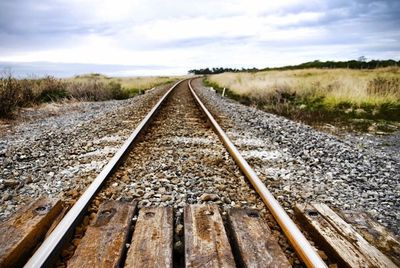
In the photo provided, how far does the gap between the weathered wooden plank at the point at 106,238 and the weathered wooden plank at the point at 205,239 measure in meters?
0.42

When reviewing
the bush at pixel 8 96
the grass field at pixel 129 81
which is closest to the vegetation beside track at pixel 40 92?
the bush at pixel 8 96

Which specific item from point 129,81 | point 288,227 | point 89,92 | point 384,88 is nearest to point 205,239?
point 288,227

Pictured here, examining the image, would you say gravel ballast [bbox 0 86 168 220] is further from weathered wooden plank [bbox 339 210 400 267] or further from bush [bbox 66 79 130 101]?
bush [bbox 66 79 130 101]

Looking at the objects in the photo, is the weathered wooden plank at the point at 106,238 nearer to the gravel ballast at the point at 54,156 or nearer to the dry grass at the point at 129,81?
the gravel ballast at the point at 54,156

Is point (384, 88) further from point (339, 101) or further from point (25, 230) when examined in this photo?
point (25, 230)

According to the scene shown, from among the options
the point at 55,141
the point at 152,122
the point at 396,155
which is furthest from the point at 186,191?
the point at 396,155

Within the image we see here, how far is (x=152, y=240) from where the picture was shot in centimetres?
215

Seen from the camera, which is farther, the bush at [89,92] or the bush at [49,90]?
the bush at [89,92]

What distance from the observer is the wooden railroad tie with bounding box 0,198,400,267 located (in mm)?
1959

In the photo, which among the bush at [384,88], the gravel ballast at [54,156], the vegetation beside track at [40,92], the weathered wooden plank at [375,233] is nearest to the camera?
the weathered wooden plank at [375,233]

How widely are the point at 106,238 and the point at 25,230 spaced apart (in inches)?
21.7

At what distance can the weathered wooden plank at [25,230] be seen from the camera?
6.44 ft

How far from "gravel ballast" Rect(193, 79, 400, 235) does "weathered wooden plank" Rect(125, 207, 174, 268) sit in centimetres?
116

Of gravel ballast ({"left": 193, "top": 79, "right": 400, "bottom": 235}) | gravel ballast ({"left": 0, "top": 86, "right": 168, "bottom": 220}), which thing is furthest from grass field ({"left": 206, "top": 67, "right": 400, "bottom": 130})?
gravel ballast ({"left": 0, "top": 86, "right": 168, "bottom": 220})
